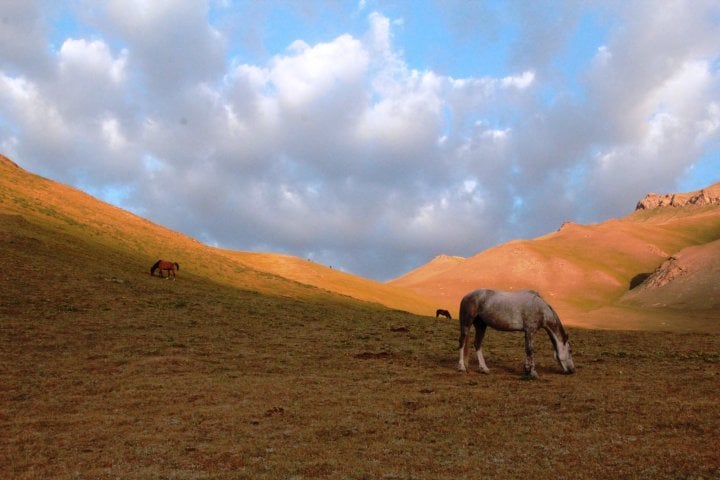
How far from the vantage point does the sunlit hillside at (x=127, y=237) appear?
2117 inches

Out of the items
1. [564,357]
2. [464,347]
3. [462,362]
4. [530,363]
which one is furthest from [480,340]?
[564,357]

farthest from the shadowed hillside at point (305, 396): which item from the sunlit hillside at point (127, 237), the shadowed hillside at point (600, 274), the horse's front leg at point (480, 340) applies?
the shadowed hillside at point (600, 274)

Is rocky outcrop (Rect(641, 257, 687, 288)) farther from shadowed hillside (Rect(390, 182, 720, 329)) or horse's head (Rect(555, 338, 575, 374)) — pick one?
horse's head (Rect(555, 338, 575, 374))

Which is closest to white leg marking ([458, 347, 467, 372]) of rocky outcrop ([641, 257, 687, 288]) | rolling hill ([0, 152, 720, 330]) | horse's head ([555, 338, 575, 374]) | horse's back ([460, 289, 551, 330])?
horse's back ([460, 289, 551, 330])

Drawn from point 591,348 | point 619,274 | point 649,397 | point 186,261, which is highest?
point 619,274

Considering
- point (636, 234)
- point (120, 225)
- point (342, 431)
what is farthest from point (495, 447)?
point (636, 234)

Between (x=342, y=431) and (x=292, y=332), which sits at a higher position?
(x=292, y=332)

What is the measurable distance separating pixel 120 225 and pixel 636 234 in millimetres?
154332

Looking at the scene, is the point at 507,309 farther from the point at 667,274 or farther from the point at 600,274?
the point at 600,274

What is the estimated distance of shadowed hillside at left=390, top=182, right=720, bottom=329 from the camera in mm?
84562

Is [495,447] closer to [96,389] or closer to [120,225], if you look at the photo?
[96,389]

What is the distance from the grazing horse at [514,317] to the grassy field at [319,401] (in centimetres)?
102

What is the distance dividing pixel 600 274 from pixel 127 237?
378 ft

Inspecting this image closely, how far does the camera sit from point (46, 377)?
18.3m
